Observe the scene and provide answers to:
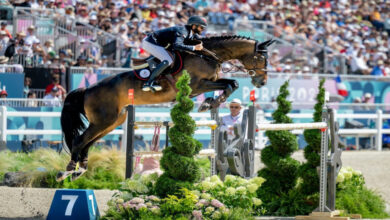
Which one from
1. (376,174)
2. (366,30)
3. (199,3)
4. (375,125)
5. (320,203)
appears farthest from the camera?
Answer: (366,30)

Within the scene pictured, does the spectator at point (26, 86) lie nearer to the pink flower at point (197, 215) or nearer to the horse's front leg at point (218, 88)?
the horse's front leg at point (218, 88)

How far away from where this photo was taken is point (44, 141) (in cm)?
1227

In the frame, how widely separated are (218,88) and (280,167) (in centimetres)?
136

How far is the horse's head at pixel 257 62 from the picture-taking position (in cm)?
873

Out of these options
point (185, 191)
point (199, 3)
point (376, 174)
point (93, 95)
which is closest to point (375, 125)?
point (376, 174)

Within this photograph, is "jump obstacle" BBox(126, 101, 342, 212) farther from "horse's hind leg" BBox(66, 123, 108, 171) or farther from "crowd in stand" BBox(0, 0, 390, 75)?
"crowd in stand" BBox(0, 0, 390, 75)

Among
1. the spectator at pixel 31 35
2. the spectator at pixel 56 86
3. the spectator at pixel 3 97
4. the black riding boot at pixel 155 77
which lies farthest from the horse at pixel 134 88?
the spectator at pixel 31 35

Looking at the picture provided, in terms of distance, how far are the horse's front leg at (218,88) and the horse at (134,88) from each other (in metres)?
0.01

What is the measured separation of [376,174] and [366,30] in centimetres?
1251

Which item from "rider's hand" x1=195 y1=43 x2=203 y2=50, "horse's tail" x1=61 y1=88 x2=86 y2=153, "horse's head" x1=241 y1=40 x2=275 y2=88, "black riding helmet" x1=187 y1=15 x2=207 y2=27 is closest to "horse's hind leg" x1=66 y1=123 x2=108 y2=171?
"horse's tail" x1=61 y1=88 x2=86 y2=153

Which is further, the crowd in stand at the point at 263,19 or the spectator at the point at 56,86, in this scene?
the crowd in stand at the point at 263,19

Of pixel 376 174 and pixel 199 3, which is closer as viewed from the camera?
pixel 376 174

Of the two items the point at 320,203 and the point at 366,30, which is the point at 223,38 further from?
the point at 366,30

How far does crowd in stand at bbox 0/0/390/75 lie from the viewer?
560 inches
